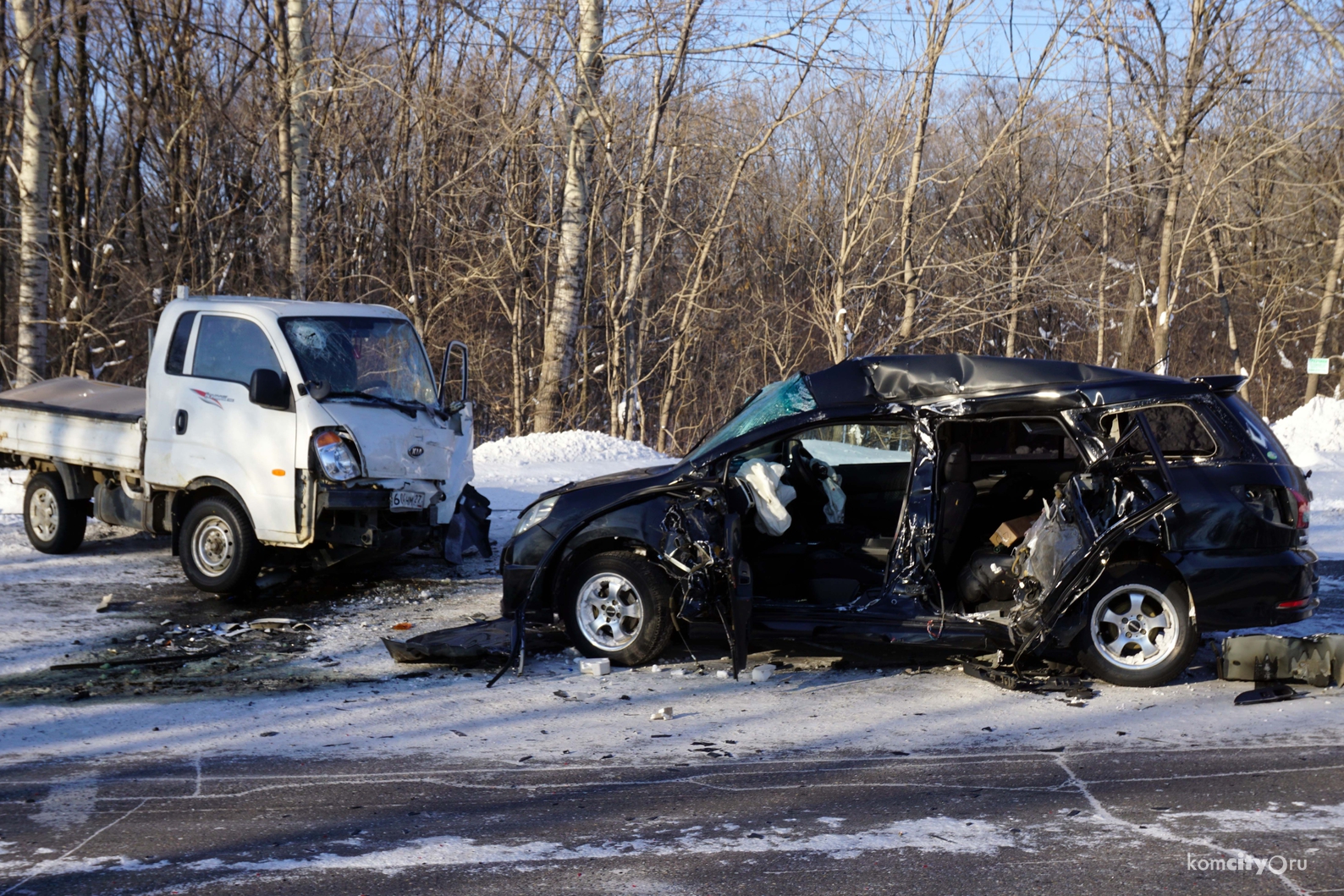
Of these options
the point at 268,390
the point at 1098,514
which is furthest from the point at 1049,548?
the point at 268,390

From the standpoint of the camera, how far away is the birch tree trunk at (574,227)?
18.1 metres

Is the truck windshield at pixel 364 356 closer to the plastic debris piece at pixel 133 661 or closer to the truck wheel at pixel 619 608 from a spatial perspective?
the plastic debris piece at pixel 133 661

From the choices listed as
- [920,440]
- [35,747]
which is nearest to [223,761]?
[35,747]

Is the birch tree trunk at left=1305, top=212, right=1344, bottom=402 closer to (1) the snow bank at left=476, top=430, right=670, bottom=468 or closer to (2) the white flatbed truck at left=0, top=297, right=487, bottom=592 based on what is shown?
(1) the snow bank at left=476, top=430, right=670, bottom=468

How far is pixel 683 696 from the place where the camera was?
654cm

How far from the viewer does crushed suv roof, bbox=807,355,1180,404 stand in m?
6.88

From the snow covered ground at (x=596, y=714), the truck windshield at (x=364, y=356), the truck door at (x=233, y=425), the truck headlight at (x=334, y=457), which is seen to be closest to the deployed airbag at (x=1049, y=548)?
the snow covered ground at (x=596, y=714)

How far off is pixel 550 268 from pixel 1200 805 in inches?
772

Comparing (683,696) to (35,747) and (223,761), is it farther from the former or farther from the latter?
(35,747)

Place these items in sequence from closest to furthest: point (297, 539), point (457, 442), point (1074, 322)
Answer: point (297, 539) → point (457, 442) → point (1074, 322)

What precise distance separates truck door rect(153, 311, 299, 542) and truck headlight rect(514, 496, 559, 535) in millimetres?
2394

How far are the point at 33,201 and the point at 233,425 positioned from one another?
9.92 m

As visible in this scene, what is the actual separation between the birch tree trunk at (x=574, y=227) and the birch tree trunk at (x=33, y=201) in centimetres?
742

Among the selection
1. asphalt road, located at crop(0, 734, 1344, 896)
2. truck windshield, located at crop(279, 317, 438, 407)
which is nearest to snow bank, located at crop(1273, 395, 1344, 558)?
asphalt road, located at crop(0, 734, 1344, 896)
